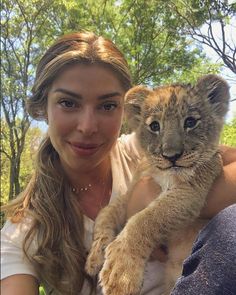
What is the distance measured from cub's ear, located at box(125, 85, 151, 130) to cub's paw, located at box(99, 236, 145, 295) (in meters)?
1.04

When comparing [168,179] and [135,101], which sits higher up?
[135,101]

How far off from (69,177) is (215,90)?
4.18 feet

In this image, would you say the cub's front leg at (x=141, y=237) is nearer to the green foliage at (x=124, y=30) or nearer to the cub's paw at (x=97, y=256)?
the cub's paw at (x=97, y=256)

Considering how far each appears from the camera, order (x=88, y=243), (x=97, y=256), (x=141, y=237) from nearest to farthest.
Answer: (x=141, y=237) → (x=97, y=256) → (x=88, y=243)

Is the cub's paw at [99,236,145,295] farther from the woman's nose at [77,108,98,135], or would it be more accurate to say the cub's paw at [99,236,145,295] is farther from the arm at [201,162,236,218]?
Answer: the woman's nose at [77,108,98,135]

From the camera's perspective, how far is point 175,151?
2529 millimetres

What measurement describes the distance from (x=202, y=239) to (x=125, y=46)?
16.0m

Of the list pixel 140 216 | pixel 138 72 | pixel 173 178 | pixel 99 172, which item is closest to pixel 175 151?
pixel 173 178

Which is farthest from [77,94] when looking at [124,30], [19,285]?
[124,30]

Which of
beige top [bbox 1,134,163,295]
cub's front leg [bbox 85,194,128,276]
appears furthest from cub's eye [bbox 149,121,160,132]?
beige top [bbox 1,134,163,295]

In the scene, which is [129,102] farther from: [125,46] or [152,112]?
[125,46]

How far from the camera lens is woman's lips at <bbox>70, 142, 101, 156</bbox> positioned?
10.3 ft

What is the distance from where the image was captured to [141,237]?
2.41 metres

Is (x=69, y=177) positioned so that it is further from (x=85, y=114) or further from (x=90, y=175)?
(x=85, y=114)
